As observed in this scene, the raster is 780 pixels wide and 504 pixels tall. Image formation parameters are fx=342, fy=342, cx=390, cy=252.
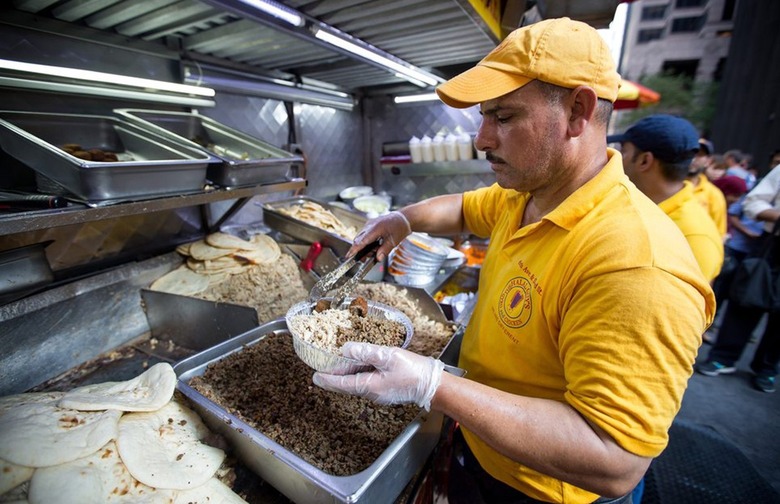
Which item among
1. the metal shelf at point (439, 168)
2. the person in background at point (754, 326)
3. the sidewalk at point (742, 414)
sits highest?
the metal shelf at point (439, 168)

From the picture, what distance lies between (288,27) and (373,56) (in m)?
0.93

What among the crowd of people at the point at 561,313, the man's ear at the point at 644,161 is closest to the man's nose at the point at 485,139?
the crowd of people at the point at 561,313

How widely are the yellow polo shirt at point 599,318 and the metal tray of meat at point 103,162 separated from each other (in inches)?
69.2

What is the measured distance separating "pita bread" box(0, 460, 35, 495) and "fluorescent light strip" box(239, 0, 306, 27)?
2.09 metres

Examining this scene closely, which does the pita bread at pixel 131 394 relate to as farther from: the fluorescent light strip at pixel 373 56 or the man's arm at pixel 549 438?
the fluorescent light strip at pixel 373 56

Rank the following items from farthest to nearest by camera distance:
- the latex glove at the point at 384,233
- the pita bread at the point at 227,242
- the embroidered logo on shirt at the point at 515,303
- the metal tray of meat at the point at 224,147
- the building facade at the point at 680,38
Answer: the building facade at the point at 680,38 → the pita bread at the point at 227,242 → the metal tray of meat at the point at 224,147 → the latex glove at the point at 384,233 → the embroidered logo on shirt at the point at 515,303

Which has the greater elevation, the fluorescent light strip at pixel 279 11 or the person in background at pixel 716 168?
the fluorescent light strip at pixel 279 11

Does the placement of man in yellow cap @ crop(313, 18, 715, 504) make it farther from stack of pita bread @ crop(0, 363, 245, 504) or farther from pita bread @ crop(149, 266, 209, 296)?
pita bread @ crop(149, 266, 209, 296)

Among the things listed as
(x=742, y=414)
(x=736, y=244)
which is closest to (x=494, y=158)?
(x=742, y=414)

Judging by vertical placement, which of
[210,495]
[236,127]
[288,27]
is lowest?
[210,495]

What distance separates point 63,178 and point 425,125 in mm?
4393

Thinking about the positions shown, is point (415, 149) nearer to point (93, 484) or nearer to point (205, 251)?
point (205, 251)

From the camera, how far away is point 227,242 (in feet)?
A: 9.26

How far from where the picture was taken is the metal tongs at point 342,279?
1.76m
